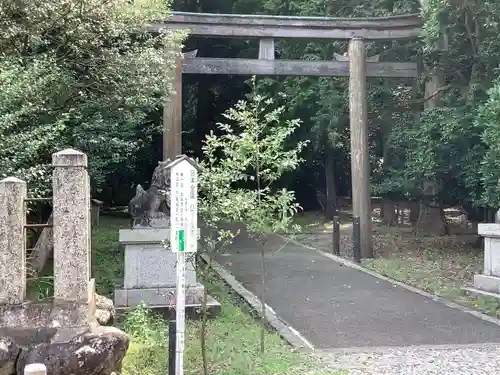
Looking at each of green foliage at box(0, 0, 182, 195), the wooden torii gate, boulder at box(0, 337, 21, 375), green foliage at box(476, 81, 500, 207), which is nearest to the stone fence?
boulder at box(0, 337, 21, 375)

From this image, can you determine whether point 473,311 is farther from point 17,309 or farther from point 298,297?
point 17,309

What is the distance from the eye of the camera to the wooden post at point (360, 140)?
13086 mm

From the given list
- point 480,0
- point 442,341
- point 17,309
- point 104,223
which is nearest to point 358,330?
point 442,341

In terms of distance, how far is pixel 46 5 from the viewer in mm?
7895

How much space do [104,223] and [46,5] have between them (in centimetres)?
1225

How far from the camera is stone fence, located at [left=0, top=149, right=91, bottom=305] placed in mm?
5168

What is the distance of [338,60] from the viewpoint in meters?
13.6

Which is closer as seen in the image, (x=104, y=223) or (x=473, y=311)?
(x=473, y=311)

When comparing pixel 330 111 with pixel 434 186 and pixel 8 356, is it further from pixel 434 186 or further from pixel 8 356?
pixel 8 356

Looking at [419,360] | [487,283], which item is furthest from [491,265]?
[419,360]

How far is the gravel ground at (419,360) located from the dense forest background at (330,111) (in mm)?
3944

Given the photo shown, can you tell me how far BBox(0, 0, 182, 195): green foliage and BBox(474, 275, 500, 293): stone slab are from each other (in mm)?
6068

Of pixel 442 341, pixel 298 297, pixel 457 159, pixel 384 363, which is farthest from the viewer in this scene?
pixel 457 159

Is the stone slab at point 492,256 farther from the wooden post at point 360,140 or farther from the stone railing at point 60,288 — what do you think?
the stone railing at point 60,288
